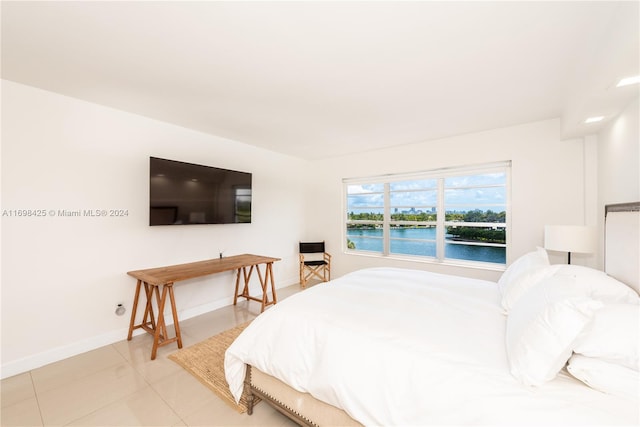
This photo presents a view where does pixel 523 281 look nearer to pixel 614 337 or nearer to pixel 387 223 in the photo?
pixel 614 337

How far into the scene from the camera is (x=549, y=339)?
1.11 metres

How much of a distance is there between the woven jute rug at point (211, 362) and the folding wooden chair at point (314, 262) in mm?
1994

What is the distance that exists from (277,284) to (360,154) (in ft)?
9.43

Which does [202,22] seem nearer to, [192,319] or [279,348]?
[279,348]

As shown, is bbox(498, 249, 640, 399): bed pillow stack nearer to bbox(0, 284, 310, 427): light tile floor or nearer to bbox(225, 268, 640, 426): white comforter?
bbox(225, 268, 640, 426): white comforter

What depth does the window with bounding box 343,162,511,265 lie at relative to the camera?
3.73m

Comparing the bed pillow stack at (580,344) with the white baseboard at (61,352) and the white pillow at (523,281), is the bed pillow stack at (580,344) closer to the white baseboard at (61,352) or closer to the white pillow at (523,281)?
the white pillow at (523,281)

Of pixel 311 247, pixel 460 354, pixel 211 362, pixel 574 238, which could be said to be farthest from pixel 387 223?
pixel 460 354

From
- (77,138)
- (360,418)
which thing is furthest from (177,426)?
(77,138)

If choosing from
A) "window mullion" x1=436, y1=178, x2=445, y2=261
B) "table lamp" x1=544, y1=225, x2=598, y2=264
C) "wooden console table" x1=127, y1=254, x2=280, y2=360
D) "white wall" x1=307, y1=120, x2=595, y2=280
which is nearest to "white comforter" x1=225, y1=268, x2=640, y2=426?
"table lamp" x1=544, y1=225, x2=598, y2=264

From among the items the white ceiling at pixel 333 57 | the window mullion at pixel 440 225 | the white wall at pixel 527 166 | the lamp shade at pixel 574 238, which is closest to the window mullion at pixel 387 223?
the white wall at pixel 527 166

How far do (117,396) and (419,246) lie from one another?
4152 millimetres

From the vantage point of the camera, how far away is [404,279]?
262 cm

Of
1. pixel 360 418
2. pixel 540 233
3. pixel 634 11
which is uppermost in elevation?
pixel 634 11
